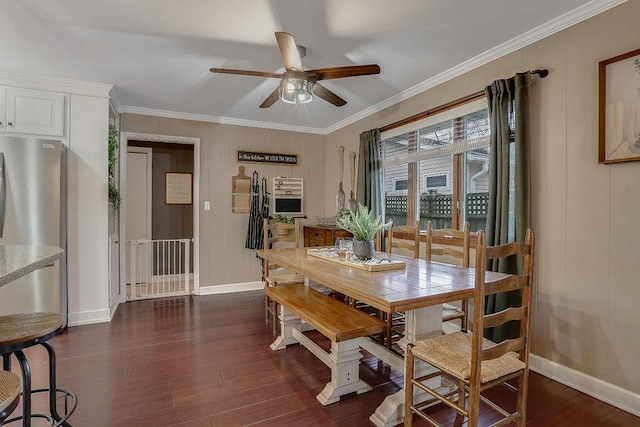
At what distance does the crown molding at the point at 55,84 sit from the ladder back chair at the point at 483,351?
3791 mm

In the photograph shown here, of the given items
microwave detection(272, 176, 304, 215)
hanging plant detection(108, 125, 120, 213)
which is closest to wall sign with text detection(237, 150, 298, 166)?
microwave detection(272, 176, 304, 215)

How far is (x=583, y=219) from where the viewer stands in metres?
2.23

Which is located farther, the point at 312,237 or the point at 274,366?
the point at 312,237

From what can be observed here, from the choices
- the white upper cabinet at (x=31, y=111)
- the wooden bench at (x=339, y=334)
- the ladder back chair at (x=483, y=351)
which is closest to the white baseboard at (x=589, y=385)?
the ladder back chair at (x=483, y=351)

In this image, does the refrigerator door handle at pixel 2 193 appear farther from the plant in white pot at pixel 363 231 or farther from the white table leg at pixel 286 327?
the plant in white pot at pixel 363 231

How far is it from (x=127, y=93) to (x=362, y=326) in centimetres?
356

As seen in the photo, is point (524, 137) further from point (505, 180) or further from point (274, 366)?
point (274, 366)

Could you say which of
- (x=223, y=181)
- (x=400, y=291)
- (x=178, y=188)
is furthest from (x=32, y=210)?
(x=400, y=291)

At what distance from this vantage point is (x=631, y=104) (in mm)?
2000

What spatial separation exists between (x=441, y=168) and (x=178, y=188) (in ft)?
13.8

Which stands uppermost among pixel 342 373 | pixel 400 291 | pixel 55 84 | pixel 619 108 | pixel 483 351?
pixel 55 84

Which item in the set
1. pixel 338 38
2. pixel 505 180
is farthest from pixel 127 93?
pixel 505 180

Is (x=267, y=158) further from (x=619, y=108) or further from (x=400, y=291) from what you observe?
(x=619, y=108)

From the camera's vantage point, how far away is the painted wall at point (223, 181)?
15.2ft
